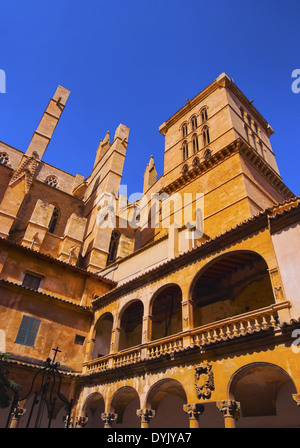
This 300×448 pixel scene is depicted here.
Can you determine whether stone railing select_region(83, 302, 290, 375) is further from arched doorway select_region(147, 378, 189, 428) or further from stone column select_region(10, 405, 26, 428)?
stone column select_region(10, 405, 26, 428)

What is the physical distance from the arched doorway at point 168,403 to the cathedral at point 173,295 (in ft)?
0.17

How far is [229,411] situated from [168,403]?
509cm

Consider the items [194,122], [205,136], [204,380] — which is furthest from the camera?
[194,122]

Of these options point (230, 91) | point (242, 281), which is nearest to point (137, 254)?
point (242, 281)

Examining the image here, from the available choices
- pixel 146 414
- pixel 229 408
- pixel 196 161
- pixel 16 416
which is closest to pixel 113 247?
pixel 196 161

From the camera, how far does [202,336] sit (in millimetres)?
10164

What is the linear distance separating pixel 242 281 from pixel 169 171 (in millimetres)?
15103

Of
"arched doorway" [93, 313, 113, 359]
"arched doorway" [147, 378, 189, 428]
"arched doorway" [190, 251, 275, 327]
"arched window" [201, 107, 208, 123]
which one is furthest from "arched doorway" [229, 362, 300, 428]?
"arched window" [201, 107, 208, 123]

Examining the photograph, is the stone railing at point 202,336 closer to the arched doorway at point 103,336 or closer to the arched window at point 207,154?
the arched doorway at point 103,336

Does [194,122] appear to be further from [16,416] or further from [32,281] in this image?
[16,416]

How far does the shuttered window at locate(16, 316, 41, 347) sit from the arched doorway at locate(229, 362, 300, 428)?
936cm

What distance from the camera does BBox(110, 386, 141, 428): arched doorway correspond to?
12477 millimetres

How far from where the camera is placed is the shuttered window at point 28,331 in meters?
14.2

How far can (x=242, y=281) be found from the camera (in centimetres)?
1274
